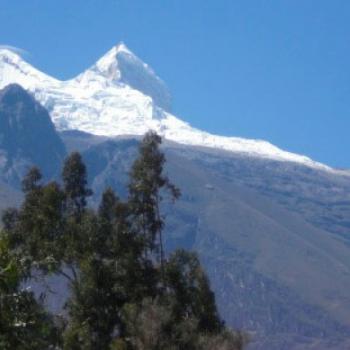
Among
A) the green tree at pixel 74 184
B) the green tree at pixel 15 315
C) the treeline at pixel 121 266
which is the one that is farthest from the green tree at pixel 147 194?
the green tree at pixel 15 315

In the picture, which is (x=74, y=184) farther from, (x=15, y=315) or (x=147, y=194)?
(x=15, y=315)

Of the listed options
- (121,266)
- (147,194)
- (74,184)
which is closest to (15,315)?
(121,266)

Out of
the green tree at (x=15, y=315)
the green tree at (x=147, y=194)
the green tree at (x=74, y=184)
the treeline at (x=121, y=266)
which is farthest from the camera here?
the green tree at (x=74, y=184)

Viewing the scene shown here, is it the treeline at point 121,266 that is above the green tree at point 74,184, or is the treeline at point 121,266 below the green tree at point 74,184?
below

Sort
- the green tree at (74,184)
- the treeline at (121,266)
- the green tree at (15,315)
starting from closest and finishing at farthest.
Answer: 1. the green tree at (15,315)
2. the treeline at (121,266)
3. the green tree at (74,184)

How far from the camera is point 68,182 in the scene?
59.2 m

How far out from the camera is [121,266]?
54.0 meters

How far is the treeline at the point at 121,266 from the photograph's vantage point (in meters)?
50.5

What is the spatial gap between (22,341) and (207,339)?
95.8 feet

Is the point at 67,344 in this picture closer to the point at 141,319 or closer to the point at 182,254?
the point at 141,319

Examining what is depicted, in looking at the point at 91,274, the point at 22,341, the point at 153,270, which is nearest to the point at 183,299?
the point at 153,270

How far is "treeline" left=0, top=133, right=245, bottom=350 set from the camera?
5053 centimetres

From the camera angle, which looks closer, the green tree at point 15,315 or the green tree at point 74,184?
the green tree at point 15,315

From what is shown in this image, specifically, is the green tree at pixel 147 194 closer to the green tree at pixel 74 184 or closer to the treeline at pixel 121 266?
the treeline at pixel 121 266
